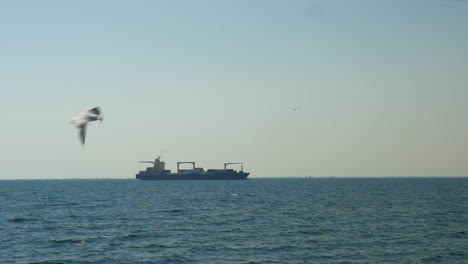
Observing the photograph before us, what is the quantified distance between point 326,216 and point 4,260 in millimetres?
42922

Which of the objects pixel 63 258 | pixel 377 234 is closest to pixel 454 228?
pixel 377 234

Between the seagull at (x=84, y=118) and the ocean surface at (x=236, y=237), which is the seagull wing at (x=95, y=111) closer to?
the seagull at (x=84, y=118)

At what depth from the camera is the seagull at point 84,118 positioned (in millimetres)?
11672

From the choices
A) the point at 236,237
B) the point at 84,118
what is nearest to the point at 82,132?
the point at 84,118

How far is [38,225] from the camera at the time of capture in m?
57.2

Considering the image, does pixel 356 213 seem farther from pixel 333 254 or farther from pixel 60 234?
pixel 60 234

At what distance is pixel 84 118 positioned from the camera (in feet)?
40.1

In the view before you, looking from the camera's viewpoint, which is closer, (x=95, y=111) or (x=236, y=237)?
(x=95, y=111)

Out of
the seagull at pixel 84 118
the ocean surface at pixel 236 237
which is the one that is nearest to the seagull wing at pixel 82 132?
→ the seagull at pixel 84 118

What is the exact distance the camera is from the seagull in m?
11.7

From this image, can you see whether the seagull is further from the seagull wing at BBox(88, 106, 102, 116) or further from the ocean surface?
the ocean surface

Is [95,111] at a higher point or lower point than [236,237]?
higher

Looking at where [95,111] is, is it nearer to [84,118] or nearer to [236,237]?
[84,118]

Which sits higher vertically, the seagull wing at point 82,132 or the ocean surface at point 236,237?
the seagull wing at point 82,132
